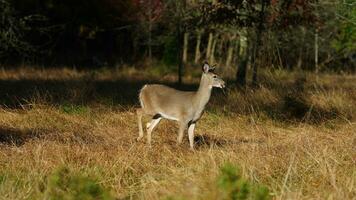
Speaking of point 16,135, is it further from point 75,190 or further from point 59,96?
point 59,96

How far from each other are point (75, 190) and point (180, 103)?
15.8 feet

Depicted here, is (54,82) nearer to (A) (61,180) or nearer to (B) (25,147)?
(B) (25,147)

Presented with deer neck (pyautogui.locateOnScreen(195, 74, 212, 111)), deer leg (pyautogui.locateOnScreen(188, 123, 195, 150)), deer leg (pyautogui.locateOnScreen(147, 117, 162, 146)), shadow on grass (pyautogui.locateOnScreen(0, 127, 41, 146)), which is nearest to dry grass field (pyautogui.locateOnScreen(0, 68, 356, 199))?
shadow on grass (pyautogui.locateOnScreen(0, 127, 41, 146))

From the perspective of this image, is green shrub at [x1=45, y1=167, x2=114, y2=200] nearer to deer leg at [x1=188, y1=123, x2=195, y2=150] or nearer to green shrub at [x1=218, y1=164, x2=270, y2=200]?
green shrub at [x1=218, y1=164, x2=270, y2=200]

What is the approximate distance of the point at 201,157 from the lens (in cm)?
718

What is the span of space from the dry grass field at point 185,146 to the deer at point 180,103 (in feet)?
1.08

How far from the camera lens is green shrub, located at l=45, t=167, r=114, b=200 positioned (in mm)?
5160

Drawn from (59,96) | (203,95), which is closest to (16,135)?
(203,95)

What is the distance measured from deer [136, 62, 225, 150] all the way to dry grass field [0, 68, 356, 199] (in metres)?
0.33

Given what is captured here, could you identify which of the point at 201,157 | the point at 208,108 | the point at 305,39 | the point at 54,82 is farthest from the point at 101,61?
the point at 201,157

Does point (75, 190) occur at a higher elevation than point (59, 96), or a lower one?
higher

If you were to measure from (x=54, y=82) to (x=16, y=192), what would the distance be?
13848 millimetres

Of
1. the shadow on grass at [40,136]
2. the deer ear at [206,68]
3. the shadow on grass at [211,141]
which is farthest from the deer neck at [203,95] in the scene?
the shadow on grass at [40,136]

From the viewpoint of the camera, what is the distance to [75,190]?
522 centimetres
